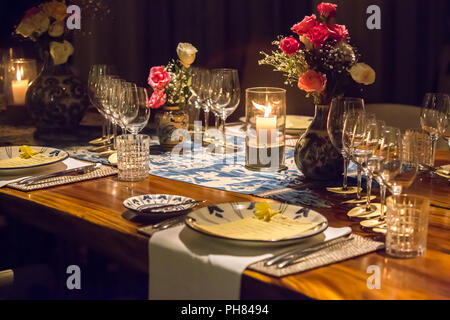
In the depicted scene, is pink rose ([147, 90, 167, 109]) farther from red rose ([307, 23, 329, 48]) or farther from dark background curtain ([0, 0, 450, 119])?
dark background curtain ([0, 0, 450, 119])

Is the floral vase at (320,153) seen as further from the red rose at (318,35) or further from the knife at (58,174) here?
the knife at (58,174)

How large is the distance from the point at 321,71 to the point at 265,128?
24 cm

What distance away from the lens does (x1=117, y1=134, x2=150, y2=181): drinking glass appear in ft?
5.76

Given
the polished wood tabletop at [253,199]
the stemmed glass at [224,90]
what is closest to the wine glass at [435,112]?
the polished wood tabletop at [253,199]

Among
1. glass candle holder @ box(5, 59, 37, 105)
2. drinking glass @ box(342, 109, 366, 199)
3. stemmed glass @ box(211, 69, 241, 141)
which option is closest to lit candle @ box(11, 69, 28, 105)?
glass candle holder @ box(5, 59, 37, 105)

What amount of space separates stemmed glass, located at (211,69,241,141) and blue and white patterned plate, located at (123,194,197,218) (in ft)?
1.88

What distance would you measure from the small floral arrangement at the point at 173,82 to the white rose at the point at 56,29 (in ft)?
1.62

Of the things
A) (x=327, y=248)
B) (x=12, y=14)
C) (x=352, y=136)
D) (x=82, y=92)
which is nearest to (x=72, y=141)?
(x=82, y=92)

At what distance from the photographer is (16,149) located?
203cm

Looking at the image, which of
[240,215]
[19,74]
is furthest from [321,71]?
[19,74]
